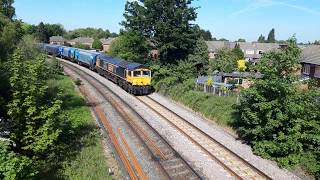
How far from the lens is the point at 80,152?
19.9 meters

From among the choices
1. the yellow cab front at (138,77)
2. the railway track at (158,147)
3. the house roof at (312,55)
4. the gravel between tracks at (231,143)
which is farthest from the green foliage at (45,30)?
the gravel between tracks at (231,143)

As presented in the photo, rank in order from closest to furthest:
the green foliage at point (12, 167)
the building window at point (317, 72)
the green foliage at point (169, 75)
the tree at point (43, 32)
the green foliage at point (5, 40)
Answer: the green foliage at point (12, 167), the green foliage at point (5, 40), the green foliage at point (169, 75), the building window at point (317, 72), the tree at point (43, 32)

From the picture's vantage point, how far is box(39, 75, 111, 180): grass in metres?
16.7

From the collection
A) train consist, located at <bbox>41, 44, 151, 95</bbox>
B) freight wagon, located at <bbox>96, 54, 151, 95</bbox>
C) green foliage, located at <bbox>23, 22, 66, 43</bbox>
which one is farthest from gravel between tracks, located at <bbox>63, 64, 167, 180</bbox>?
green foliage, located at <bbox>23, 22, 66, 43</bbox>

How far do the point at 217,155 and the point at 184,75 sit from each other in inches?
853

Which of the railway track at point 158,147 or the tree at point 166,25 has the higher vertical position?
the tree at point 166,25

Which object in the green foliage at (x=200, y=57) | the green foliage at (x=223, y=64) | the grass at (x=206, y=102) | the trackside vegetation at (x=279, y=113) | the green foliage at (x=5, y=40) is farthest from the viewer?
the green foliage at (x=223, y=64)

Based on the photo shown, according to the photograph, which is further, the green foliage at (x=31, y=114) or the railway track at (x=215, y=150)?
the railway track at (x=215, y=150)

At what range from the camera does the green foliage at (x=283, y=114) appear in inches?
793

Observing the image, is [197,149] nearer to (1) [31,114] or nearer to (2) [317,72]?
(1) [31,114]

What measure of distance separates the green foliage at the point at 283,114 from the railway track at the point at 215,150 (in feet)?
6.67

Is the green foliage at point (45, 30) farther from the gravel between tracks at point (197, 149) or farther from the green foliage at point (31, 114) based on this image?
the green foliage at point (31, 114)

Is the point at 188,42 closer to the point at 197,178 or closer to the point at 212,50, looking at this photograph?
the point at 197,178

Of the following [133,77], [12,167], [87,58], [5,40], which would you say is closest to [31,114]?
[12,167]
